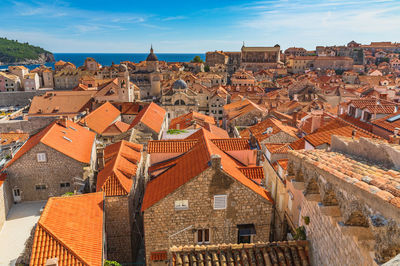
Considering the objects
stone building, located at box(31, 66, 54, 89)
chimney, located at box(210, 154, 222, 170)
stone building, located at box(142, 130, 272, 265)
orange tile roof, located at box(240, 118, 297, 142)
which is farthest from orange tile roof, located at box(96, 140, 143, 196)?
stone building, located at box(31, 66, 54, 89)

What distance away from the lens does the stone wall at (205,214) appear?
1239 cm

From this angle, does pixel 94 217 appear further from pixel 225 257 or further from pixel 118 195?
pixel 225 257

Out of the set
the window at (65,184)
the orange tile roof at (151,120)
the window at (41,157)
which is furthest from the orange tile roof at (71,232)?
the orange tile roof at (151,120)

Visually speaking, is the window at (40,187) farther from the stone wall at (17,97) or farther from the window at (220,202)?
the stone wall at (17,97)

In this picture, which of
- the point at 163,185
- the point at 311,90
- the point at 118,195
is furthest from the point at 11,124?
the point at 311,90

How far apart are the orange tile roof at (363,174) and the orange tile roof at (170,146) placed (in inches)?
398

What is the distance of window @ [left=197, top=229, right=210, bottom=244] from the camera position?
513 inches

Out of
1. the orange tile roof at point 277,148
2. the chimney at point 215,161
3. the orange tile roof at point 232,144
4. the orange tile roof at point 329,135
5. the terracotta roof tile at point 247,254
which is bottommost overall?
the terracotta roof tile at point 247,254

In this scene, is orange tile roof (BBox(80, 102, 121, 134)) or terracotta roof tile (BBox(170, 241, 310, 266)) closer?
terracotta roof tile (BBox(170, 241, 310, 266))

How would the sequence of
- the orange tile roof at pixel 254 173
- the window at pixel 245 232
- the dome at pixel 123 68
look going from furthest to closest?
the dome at pixel 123 68
the orange tile roof at pixel 254 173
the window at pixel 245 232

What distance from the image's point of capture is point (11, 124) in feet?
149

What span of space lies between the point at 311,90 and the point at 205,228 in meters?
59.4

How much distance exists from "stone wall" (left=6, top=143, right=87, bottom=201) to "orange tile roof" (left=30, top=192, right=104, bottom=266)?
6.46 m

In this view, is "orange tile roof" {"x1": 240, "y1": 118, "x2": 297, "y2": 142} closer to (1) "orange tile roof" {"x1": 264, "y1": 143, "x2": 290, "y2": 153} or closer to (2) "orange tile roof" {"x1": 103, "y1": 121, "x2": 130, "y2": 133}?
(1) "orange tile roof" {"x1": 264, "y1": 143, "x2": 290, "y2": 153}
